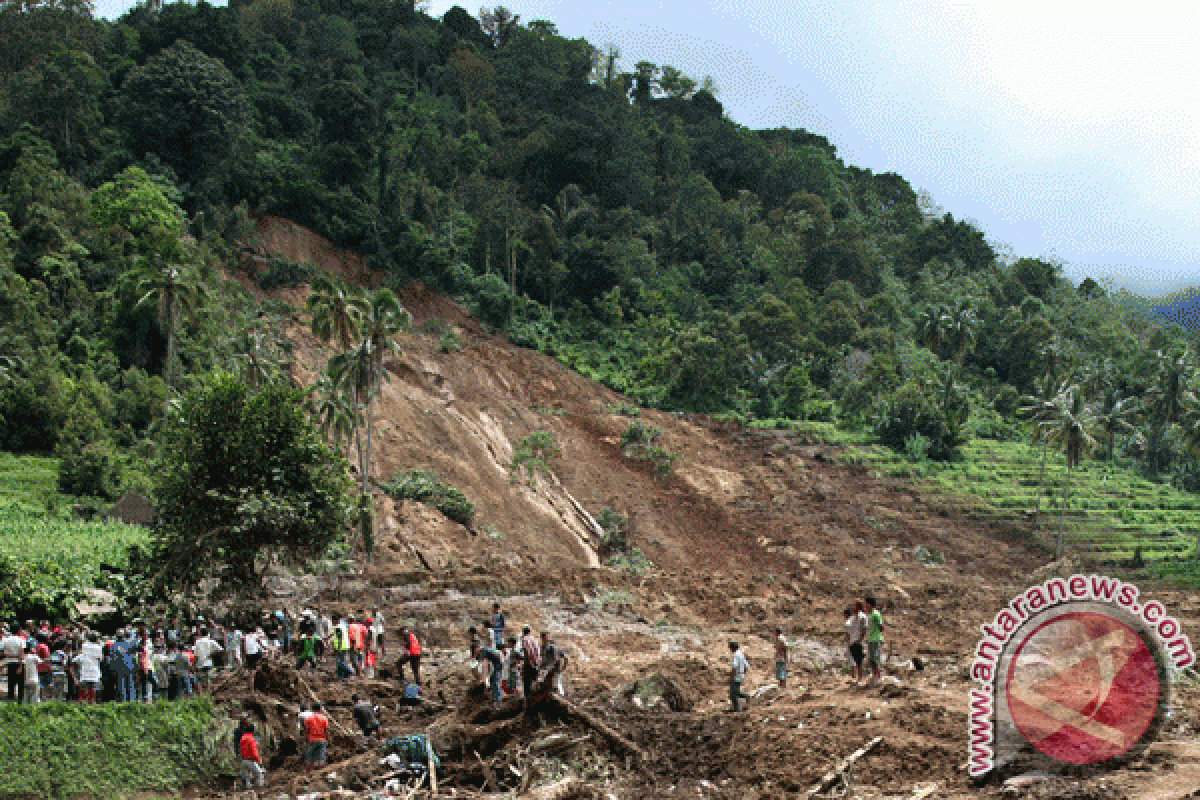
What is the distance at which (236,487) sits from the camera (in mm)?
24125

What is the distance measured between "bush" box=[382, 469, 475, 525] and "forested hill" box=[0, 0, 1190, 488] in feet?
22.7

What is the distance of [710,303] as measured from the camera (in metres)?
73.4

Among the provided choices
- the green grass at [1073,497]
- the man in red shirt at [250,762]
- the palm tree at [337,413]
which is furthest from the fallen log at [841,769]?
the green grass at [1073,497]

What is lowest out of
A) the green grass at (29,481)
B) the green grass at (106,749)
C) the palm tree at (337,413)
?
the green grass at (106,749)

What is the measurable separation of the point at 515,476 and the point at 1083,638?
29784 millimetres

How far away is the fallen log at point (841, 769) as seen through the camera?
44.6 ft

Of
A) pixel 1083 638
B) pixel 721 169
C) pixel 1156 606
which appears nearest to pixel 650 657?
pixel 1083 638

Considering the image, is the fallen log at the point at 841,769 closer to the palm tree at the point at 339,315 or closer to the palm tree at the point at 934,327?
the palm tree at the point at 339,315

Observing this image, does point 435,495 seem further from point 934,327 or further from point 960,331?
point 960,331

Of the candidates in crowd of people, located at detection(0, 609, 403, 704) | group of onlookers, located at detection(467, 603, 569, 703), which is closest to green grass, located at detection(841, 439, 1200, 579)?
group of onlookers, located at detection(467, 603, 569, 703)

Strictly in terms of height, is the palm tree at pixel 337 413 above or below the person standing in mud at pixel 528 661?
above

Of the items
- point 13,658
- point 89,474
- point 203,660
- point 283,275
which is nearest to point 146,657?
point 203,660

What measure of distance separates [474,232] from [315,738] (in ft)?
174

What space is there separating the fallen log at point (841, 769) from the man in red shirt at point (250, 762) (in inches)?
302
